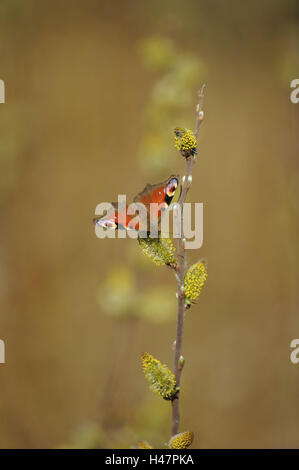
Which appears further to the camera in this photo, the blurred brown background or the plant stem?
the blurred brown background

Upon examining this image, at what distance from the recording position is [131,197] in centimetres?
115

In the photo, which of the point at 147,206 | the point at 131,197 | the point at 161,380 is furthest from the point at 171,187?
the point at 131,197

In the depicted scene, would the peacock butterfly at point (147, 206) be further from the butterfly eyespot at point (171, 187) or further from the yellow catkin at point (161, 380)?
the yellow catkin at point (161, 380)

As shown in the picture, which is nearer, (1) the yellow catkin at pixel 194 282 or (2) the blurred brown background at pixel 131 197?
(1) the yellow catkin at pixel 194 282

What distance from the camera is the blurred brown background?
1093 mm

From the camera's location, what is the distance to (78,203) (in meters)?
1.19

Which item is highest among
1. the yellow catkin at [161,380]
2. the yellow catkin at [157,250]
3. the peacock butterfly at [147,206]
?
the peacock butterfly at [147,206]

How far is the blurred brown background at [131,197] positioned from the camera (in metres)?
1.09

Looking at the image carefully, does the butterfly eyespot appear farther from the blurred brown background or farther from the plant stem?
the blurred brown background

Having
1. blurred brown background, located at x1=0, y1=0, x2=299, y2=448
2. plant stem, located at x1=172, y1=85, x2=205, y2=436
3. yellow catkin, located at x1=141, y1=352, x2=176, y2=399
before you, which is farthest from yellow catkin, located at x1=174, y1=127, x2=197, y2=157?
blurred brown background, located at x1=0, y1=0, x2=299, y2=448

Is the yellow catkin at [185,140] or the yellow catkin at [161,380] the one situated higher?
the yellow catkin at [185,140]

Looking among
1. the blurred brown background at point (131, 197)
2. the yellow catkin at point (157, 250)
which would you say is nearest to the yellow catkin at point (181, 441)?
the yellow catkin at point (157, 250)

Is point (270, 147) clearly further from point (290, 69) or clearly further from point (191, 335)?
point (191, 335)

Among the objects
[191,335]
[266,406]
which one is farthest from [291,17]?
[266,406]
